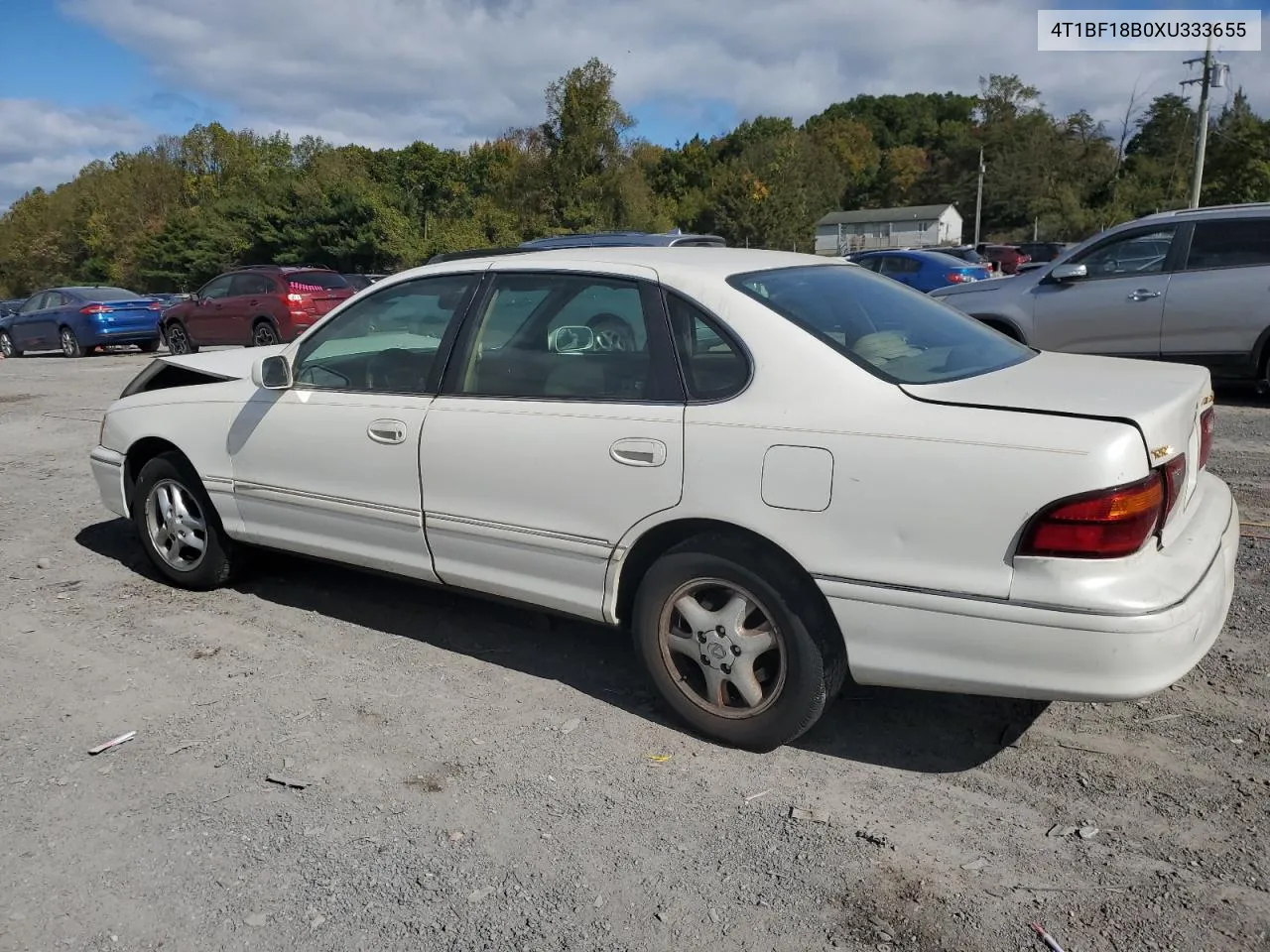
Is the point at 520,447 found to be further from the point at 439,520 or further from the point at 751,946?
the point at 751,946

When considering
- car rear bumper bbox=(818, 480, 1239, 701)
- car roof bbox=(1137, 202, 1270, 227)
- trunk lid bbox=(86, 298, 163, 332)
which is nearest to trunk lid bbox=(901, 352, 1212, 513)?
car rear bumper bbox=(818, 480, 1239, 701)

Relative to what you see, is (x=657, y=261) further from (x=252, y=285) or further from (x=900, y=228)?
(x=900, y=228)

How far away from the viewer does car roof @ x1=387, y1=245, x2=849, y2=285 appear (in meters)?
3.71

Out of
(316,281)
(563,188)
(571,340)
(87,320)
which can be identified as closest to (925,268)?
(316,281)

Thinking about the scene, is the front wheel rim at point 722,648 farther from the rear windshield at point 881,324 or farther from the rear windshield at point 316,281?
the rear windshield at point 316,281

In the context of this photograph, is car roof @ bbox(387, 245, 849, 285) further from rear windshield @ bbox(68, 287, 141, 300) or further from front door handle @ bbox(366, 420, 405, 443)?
rear windshield @ bbox(68, 287, 141, 300)

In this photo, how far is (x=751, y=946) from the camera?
8.28 ft

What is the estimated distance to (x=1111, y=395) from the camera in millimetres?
3135

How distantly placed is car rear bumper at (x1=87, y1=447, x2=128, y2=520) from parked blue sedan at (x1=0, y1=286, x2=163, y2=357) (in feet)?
52.7

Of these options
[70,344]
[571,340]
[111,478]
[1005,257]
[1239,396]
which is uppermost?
[1005,257]

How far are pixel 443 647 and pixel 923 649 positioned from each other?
7.24ft

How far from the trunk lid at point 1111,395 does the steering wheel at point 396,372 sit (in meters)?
1.98

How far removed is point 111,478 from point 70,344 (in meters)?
17.2

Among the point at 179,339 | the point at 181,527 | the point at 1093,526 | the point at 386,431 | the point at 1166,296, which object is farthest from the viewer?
the point at 179,339
